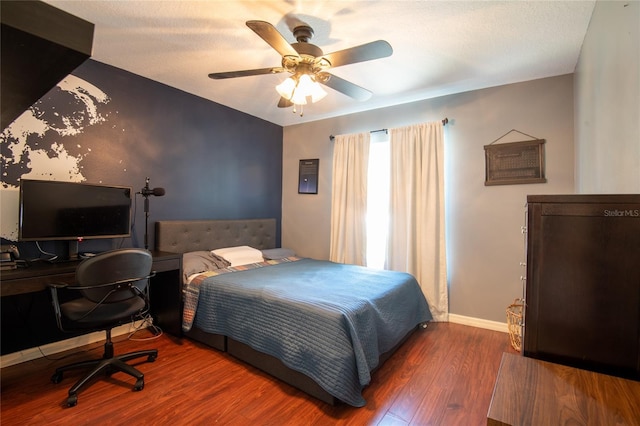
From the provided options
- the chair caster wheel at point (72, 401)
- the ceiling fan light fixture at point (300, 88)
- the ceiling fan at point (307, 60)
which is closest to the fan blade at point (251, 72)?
the ceiling fan at point (307, 60)

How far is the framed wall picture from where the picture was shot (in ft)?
14.3

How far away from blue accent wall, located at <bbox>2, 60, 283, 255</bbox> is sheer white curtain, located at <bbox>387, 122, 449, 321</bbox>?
1.97 metres

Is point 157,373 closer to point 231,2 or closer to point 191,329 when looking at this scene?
point 191,329

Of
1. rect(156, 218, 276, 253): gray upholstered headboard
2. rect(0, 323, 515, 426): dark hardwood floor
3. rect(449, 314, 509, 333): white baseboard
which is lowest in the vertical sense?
rect(0, 323, 515, 426): dark hardwood floor

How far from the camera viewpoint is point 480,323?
3139mm

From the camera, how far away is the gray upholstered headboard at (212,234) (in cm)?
317

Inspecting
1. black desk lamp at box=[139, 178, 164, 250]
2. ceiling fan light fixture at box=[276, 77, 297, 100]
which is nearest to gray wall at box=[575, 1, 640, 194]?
ceiling fan light fixture at box=[276, 77, 297, 100]

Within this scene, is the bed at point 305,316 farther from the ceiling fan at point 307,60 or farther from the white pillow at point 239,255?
the ceiling fan at point 307,60

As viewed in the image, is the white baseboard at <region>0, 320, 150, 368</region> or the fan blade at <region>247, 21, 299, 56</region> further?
the white baseboard at <region>0, 320, 150, 368</region>

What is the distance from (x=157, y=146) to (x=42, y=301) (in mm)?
1718

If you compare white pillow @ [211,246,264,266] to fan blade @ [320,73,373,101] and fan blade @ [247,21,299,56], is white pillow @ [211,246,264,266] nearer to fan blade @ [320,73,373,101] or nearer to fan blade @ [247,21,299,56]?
fan blade @ [320,73,373,101]

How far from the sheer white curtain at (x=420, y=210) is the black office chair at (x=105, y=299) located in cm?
265

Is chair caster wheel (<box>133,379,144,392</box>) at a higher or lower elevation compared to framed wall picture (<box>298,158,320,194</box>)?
lower

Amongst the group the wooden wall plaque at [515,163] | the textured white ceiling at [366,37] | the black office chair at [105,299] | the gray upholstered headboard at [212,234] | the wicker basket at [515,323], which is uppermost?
the textured white ceiling at [366,37]
